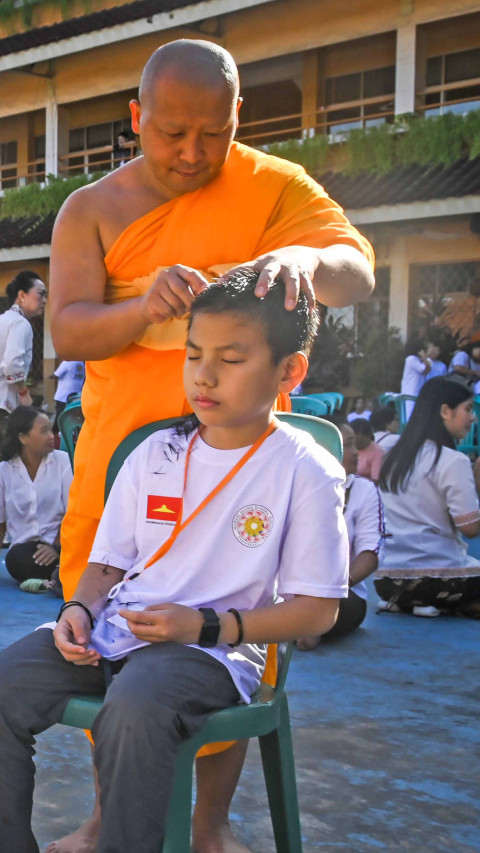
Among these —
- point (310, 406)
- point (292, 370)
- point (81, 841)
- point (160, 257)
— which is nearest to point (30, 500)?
point (310, 406)

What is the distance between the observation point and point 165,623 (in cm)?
157

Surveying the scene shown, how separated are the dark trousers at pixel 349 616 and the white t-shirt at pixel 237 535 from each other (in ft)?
7.11

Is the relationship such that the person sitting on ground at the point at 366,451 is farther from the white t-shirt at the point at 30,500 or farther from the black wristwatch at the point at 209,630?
the black wristwatch at the point at 209,630

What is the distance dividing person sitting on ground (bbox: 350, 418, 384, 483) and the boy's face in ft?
15.8

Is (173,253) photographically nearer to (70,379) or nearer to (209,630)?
(209,630)

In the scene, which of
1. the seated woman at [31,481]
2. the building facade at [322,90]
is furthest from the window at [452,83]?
the seated woman at [31,481]

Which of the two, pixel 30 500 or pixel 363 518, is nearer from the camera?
pixel 363 518

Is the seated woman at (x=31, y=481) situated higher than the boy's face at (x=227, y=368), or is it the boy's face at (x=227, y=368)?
the boy's face at (x=227, y=368)

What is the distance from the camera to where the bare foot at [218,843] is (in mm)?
2006

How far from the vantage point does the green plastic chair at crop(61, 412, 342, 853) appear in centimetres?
155

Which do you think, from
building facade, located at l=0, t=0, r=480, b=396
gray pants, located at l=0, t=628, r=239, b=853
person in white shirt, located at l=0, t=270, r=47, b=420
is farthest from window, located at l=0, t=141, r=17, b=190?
gray pants, located at l=0, t=628, r=239, b=853

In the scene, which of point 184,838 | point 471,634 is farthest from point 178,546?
point 471,634

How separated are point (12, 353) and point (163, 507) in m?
4.94

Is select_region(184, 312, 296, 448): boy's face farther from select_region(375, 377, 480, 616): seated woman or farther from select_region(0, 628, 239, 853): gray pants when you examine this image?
select_region(375, 377, 480, 616): seated woman
